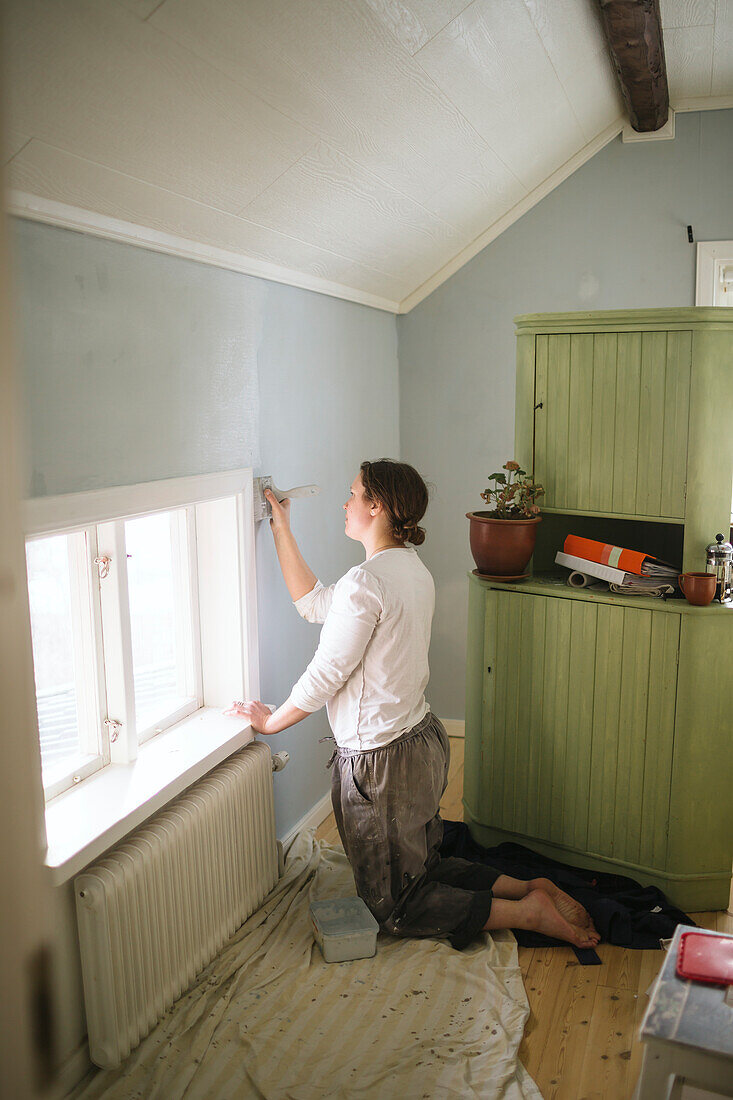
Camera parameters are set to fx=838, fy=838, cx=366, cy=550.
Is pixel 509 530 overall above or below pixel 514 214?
below

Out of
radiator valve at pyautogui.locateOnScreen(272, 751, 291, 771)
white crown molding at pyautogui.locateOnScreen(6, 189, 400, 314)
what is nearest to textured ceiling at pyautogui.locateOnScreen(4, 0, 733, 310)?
white crown molding at pyautogui.locateOnScreen(6, 189, 400, 314)

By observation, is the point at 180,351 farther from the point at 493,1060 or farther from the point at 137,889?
the point at 493,1060

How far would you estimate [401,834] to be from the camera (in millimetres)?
2379

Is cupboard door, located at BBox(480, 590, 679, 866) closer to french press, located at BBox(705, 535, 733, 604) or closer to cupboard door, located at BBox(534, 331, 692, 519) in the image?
french press, located at BBox(705, 535, 733, 604)

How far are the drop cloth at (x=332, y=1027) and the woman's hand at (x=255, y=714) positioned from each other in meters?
0.57

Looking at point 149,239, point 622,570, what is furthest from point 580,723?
point 149,239

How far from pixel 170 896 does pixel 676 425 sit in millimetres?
1976

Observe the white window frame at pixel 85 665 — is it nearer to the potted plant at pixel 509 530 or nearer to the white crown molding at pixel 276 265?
the white crown molding at pixel 276 265

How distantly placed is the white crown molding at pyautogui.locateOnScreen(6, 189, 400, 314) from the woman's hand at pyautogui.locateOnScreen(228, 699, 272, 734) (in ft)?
4.19

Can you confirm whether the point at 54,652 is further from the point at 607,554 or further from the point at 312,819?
the point at 607,554

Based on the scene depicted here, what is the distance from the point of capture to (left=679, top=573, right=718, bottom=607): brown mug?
8.28 ft

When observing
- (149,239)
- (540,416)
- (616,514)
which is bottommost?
(616,514)

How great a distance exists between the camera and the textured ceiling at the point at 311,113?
1469mm

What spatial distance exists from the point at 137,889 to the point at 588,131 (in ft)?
10.7
